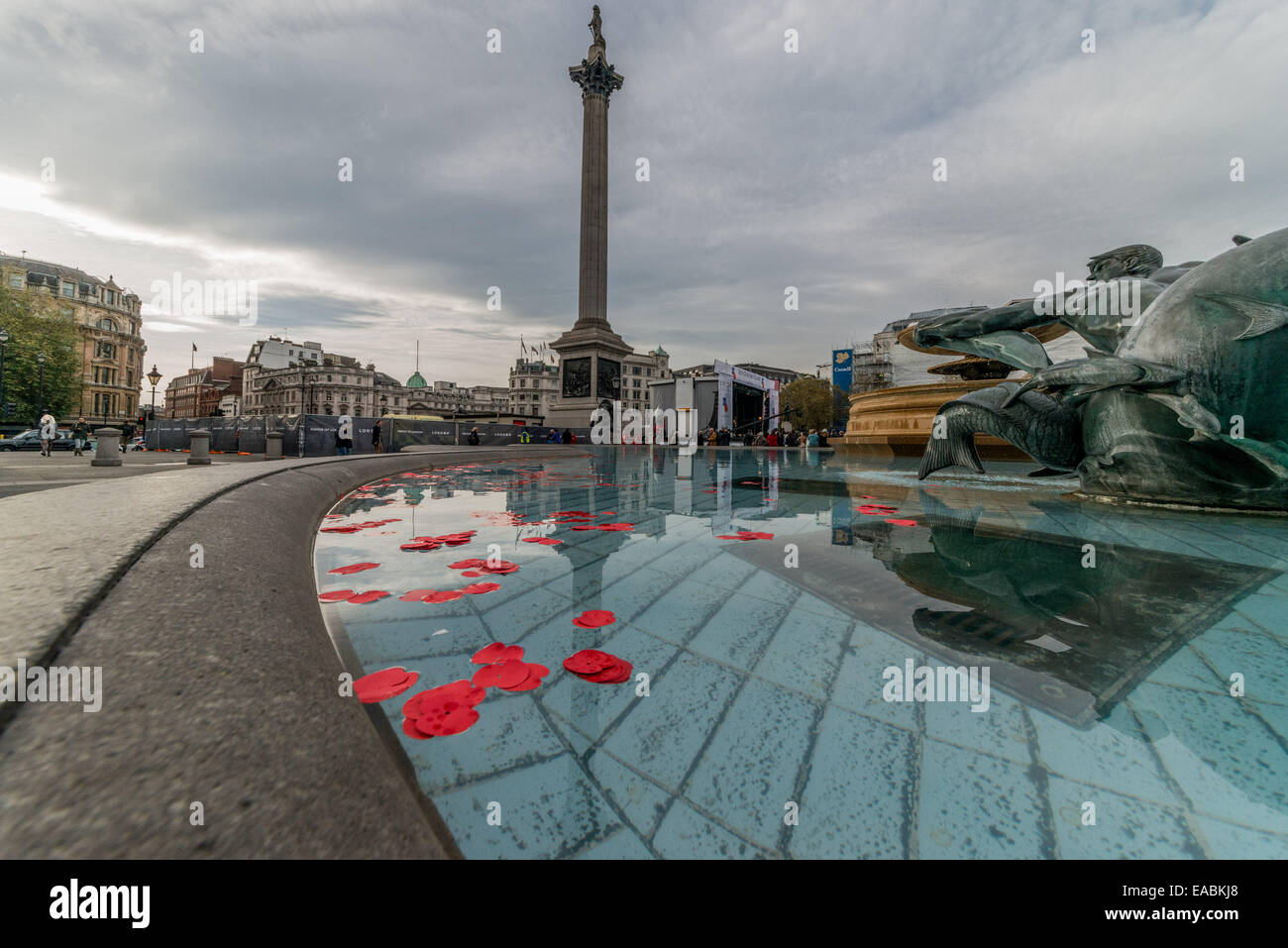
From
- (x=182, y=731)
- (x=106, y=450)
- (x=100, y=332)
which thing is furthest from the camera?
(x=100, y=332)

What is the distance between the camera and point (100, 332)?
58.7 m

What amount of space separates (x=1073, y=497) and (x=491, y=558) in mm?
6926

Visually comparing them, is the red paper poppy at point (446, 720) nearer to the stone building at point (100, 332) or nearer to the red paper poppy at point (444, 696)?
the red paper poppy at point (444, 696)

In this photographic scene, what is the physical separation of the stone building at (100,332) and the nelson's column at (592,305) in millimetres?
64631

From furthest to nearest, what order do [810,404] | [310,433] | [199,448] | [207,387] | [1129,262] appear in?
1. [207,387]
2. [810,404]
3. [310,433]
4. [199,448]
5. [1129,262]

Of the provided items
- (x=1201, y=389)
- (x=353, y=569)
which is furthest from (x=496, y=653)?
(x=1201, y=389)

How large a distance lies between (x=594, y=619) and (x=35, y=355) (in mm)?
54136

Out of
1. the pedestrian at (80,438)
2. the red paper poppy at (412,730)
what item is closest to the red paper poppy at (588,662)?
the red paper poppy at (412,730)

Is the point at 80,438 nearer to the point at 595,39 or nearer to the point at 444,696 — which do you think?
the point at 444,696

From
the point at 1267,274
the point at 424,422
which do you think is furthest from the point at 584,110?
the point at 1267,274

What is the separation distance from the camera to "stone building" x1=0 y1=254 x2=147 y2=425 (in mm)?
57344
